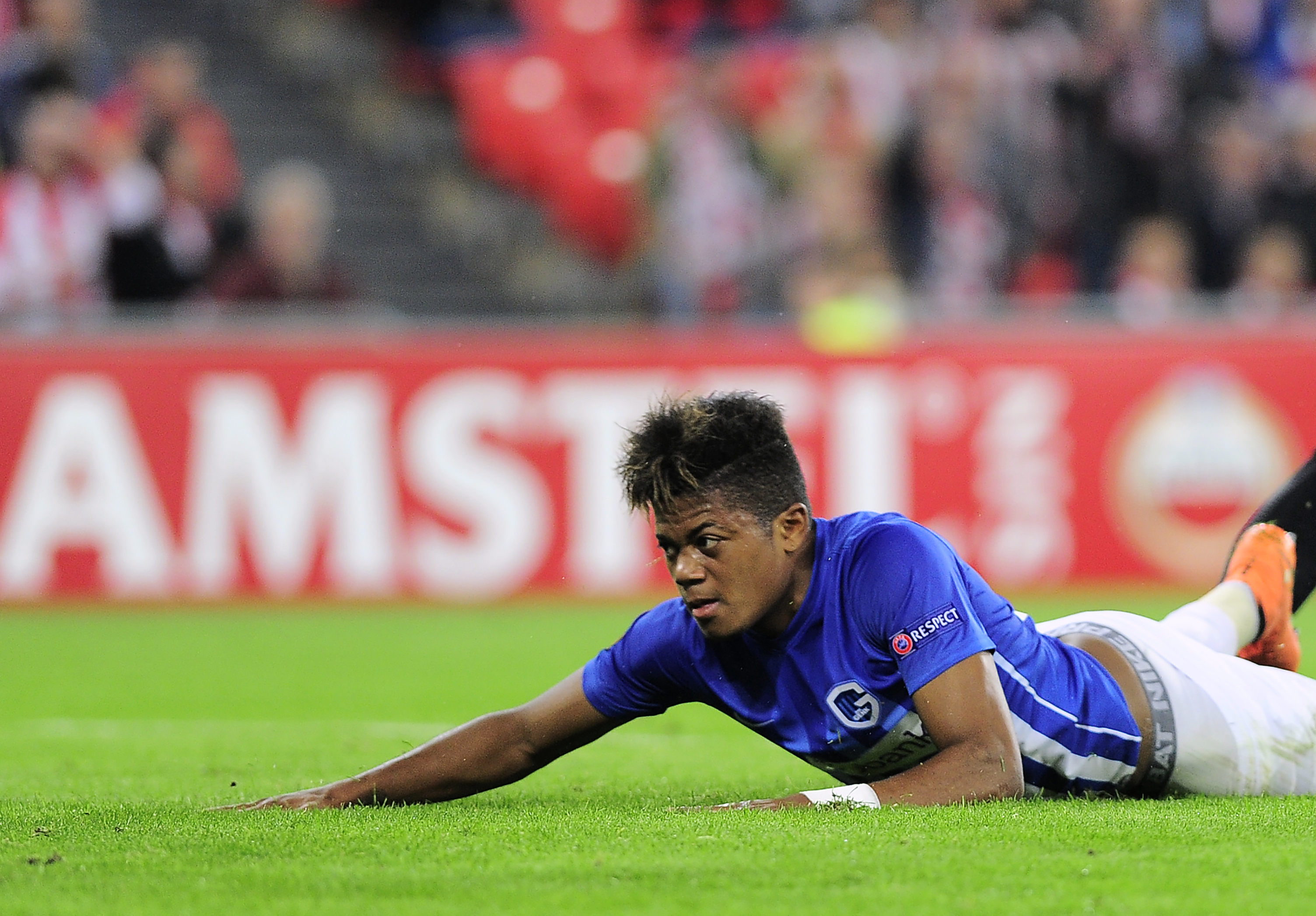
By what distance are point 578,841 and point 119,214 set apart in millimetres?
10141

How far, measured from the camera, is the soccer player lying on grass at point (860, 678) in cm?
454

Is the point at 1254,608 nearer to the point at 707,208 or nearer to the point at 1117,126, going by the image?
the point at 707,208

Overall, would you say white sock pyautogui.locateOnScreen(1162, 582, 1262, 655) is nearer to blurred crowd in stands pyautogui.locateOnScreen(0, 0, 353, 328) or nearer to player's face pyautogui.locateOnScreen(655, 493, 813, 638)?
player's face pyautogui.locateOnScreen(655, 493, 813, 638)

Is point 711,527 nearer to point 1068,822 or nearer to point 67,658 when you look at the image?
point 1068,822

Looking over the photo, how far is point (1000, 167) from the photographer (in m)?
15.1

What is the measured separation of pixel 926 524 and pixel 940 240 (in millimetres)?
3007

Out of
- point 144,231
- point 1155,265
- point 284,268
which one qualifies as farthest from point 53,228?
point 1155,265

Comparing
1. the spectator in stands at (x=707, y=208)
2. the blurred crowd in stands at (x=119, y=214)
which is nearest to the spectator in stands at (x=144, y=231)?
the blurred crowd in stands at (x=119, y=214)

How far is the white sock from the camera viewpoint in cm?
587

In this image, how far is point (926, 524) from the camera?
12.8 m

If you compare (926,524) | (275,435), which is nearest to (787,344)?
(926,524)

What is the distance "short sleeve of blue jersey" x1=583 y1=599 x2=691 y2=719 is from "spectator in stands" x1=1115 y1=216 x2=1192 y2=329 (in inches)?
358

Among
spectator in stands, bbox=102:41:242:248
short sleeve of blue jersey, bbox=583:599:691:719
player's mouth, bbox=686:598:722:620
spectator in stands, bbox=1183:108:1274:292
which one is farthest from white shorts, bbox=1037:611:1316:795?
spectator in stands, bbox=102:41:242:248

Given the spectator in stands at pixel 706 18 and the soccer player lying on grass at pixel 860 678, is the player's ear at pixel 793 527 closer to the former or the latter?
the soccer player lying on grass at pixel 860 678
